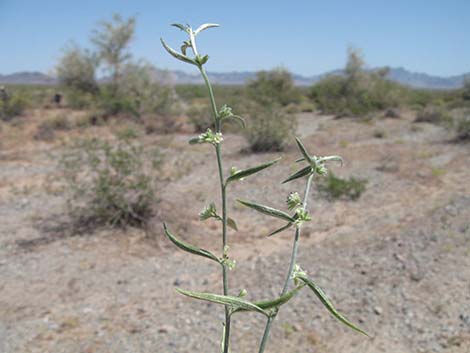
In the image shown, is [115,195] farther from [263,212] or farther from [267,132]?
[267,132]

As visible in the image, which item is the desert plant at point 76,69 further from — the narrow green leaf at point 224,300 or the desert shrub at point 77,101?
the narrow green leaf at point 224,300

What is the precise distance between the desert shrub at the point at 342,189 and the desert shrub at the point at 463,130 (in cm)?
578

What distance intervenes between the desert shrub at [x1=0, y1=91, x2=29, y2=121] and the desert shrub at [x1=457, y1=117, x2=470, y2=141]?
13554mm

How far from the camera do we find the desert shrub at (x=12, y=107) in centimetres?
1398

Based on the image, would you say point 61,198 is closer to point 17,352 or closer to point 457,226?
point 17,352

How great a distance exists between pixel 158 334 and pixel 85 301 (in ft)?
3.02

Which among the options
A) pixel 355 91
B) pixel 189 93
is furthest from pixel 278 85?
pixel 189 93

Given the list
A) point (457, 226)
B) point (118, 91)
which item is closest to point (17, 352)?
point (457, 226)

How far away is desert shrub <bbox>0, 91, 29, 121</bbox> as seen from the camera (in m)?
14.0

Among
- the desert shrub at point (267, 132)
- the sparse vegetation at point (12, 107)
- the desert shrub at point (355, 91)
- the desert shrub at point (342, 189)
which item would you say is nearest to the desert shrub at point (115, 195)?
the desert shrub at point (342, 189)

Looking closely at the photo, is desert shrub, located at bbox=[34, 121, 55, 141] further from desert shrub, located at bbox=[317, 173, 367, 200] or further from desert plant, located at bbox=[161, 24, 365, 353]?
desert plant, located at bbox=[161, 24, 365, 353]

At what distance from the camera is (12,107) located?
14289mm

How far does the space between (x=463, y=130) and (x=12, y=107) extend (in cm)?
1373

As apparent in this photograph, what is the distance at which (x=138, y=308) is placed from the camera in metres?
3.82
